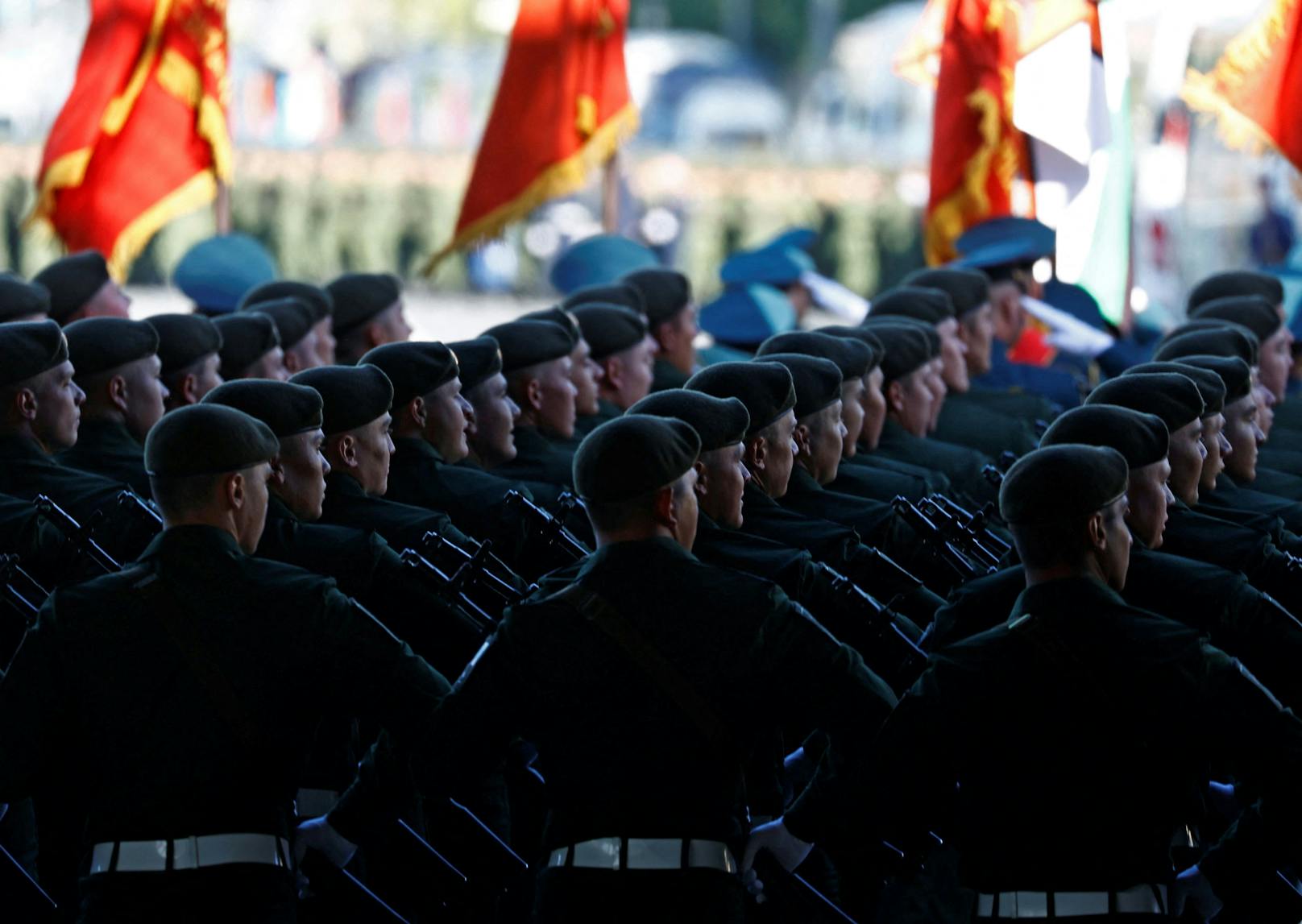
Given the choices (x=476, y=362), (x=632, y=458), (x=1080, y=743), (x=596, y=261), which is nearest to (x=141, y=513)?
(x=476, y=362)

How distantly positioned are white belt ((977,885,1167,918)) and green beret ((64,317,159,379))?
344 cm

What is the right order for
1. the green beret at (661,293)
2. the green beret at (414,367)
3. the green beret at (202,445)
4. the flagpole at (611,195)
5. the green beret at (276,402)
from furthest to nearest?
the flagpole at (611,195)
the green beret at (661,293)
the green beret at (414,367)
the green beret at (276,402)
the green beret at (202,445)

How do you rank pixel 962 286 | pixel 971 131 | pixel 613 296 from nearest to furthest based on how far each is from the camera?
pixel 613 296 → pixel 962 286 → pixel 971 131

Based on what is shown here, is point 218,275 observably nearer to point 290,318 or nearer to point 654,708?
point 290,318

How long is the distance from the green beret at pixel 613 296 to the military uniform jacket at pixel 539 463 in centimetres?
176

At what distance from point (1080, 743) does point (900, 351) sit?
3.65 metres

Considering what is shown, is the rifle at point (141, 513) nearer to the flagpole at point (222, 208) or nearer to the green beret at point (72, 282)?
the green beret at point (72, 282)

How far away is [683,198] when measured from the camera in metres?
23.7

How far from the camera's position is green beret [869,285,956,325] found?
813 centimetres

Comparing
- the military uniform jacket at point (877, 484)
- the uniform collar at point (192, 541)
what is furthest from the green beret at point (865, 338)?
the uniform collar at point (192, 541)

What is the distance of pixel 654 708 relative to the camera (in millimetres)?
3740

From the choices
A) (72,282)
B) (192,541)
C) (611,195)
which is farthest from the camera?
(611,195)

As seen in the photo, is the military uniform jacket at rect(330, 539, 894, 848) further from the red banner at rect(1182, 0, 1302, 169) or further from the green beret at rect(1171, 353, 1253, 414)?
the red banner at rect(1182, 0, 1302, 169)

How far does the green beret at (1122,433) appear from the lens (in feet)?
14.2
